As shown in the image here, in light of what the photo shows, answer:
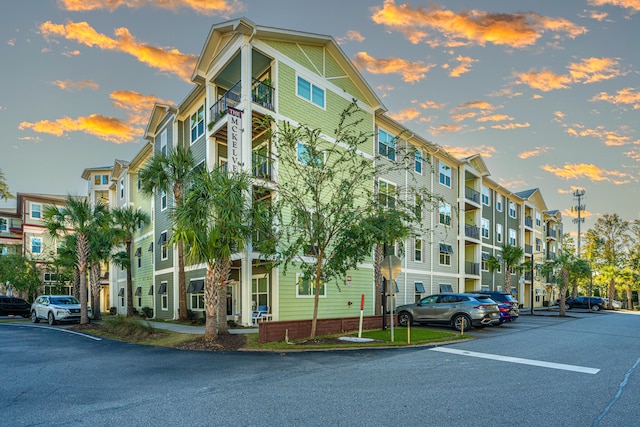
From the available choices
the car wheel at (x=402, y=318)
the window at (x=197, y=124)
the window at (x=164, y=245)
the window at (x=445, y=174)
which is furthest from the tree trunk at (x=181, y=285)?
the window at (x=445, y=174)

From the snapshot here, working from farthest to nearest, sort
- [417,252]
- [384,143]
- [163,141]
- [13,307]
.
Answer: [13,307]
[417,252]
[163,141]
[384,143]

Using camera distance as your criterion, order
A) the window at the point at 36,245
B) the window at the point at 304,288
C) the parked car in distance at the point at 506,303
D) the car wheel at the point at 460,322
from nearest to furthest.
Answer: the car wheel at the point at 460,322 → the window at the point at 304,288 → the parked car in distance at the point at 506,303 → the window at the point at 36,245

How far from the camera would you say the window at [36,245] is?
46.4 meters

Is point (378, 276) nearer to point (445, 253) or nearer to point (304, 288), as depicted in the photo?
point (304, 288)

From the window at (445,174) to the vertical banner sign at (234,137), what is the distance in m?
19.7

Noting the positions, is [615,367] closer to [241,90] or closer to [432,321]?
[432,321]

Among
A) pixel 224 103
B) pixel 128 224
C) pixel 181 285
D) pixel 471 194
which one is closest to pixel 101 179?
pixel 128 224

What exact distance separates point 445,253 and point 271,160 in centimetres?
2134

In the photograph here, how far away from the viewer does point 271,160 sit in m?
17.0

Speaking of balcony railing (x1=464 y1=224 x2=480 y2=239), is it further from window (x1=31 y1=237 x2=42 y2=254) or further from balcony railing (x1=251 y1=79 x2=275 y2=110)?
window (x1=31 y1=237 x2=42 y2=254)

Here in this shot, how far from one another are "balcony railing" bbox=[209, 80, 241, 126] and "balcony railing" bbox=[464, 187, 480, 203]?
23.2 m

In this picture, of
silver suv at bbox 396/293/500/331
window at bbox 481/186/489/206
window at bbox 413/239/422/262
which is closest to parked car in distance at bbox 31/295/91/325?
silver suv at bbox 396/293/500/331

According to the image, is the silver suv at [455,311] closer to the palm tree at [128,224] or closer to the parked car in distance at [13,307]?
the palm tree at [128,224]

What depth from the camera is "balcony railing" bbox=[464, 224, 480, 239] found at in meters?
36.5
